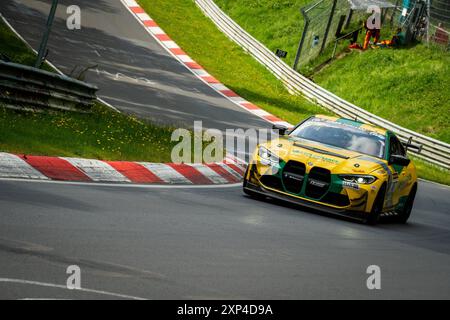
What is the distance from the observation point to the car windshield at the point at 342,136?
13656 millimetres

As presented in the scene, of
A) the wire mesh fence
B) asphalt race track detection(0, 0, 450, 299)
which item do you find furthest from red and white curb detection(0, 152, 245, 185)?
the wire mesh fence

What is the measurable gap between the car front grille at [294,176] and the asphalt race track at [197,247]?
33cm

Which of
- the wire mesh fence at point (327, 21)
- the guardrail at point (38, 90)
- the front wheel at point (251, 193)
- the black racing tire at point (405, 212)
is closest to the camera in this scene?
the front wheel at point (251, 193)

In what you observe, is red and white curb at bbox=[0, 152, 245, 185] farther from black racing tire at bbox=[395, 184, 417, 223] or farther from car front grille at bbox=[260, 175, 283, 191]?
black racing tire at bbox=[395, 184, 417, 223]

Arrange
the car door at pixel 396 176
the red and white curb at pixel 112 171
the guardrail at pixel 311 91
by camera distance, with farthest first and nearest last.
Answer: the guardrail at pixel 311 91
the car door at pixel 396 176
the red and white curb at pixel 112 171

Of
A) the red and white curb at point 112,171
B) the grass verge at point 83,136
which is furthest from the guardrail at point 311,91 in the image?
the red and white curb at point 112,171

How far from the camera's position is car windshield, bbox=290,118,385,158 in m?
13.7

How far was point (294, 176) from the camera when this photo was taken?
12516mm

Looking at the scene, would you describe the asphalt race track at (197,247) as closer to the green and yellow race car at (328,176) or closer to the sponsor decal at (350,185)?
the green and yellow race car at (328,176)

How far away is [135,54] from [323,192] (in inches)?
870

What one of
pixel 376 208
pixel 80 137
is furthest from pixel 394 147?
pixel 80 137

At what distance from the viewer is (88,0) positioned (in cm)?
4062
